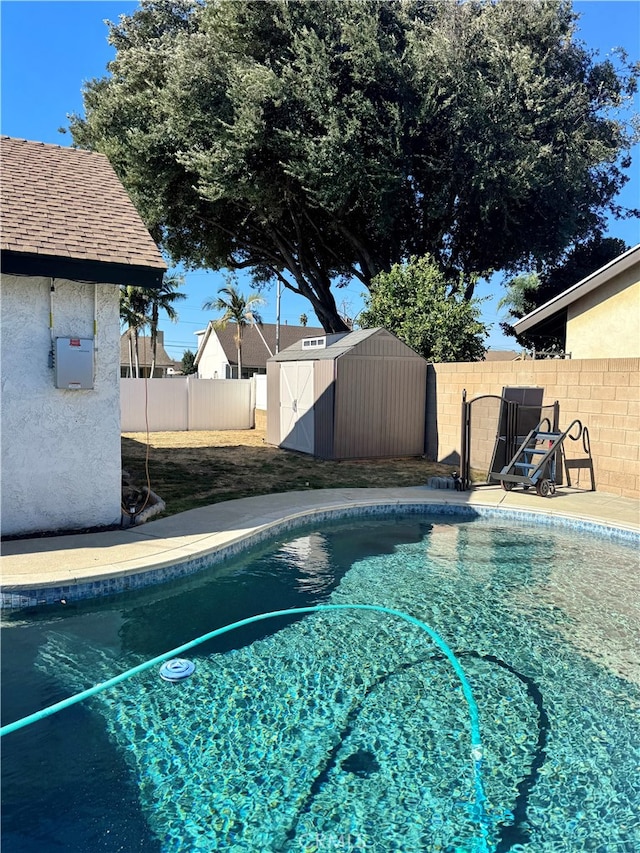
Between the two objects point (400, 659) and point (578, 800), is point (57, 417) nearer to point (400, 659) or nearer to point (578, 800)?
point (400, 659)

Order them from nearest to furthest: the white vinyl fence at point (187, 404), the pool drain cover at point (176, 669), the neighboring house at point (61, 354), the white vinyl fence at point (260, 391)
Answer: the pool drain cover at point (176, 669)
the neighboring house at point (61, 354)
the white vinyl fence at point (187, 404)
the white vinyl fence at point (260, 391)

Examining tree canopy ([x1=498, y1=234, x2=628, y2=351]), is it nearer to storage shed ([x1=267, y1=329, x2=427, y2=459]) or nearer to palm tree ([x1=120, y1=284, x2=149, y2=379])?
storage shed ([x1=267, y1=329, x2=427, y2=459])

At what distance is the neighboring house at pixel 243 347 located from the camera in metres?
38.9

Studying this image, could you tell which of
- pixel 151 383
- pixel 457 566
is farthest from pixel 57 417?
pixel 151 383

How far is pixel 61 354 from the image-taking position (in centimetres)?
617

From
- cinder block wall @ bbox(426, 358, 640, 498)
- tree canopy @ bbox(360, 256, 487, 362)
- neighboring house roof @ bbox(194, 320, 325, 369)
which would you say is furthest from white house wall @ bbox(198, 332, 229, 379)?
cinder block wall @ bbox(426, 358, 640, 498)

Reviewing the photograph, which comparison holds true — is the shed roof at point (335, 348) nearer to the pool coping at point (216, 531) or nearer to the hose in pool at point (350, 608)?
the pool coping at point (216, 531)

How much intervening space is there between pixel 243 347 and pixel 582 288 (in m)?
29.2

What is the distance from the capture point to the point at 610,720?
3768 millimetres

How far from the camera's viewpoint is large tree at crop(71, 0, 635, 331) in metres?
15.8

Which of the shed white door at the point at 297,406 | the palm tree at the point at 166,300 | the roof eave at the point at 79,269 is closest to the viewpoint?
the roof eave at the point at 79,269

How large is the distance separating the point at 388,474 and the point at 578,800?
330 inches

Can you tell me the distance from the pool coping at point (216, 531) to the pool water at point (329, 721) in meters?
0.21

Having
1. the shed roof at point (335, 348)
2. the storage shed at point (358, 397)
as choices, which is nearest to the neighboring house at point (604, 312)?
the storage shed at point (358, 397)
